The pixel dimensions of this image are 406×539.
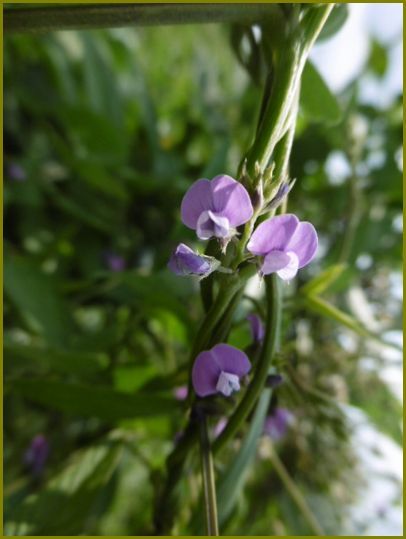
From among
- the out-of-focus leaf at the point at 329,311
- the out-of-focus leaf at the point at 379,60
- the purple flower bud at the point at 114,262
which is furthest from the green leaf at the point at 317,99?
the out-of-focus leaf at the point at 379,60

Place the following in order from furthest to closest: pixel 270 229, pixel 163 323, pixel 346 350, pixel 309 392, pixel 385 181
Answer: pixel 385 181
pixel 346 350
pixel 163 323
pixel 309 392
pixel 270 229

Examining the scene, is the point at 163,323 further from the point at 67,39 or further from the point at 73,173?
the point at 67,39

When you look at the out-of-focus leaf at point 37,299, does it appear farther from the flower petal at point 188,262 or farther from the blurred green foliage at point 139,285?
the flower petal at point 188,262

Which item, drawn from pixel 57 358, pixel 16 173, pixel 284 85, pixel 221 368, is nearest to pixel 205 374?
pixel 221 368

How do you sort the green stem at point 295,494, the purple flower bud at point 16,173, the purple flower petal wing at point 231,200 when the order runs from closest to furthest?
1. the purple flower petal wing at point 231,200
2. the green stem at point 295,494
3. the purple flower bud at point 16,173

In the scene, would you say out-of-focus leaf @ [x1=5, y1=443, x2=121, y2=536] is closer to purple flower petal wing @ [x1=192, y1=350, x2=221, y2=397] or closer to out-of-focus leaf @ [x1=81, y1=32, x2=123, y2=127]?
purple flower petal wing @ [x1=192, y1=350, x2=221, y2=397]

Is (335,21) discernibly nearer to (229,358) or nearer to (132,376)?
(229,358)

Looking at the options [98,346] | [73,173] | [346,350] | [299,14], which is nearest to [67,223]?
[73,173]
